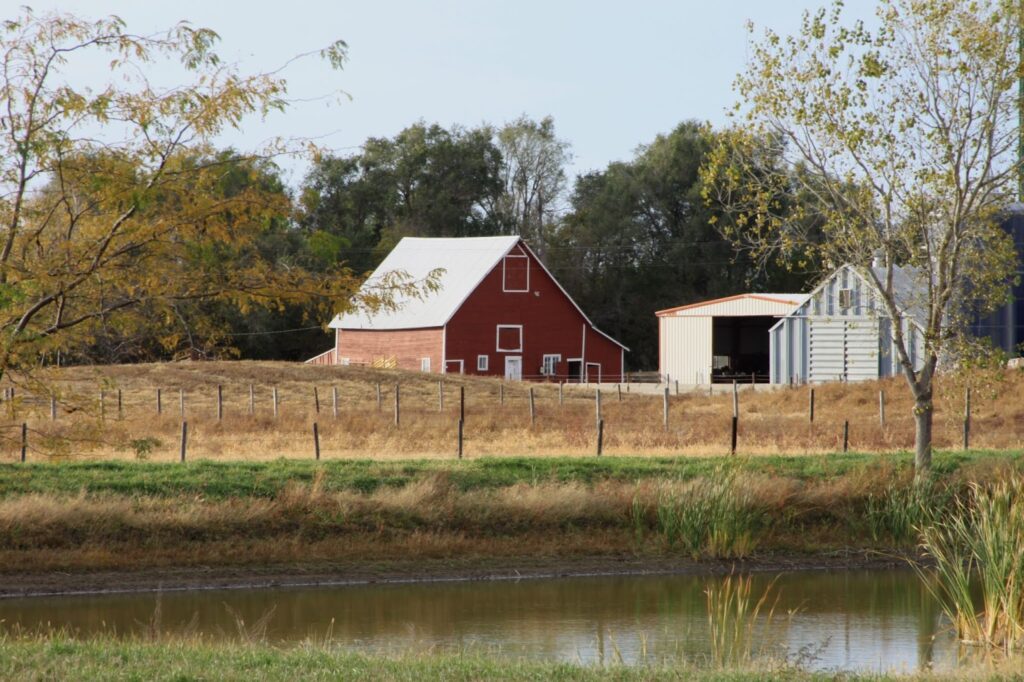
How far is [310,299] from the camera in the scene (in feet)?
46.9

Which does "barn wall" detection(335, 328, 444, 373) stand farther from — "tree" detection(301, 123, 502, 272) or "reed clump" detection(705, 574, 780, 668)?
"reed clump" detection(705, 574, 780, 668)

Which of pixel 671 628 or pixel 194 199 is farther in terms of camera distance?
pixel 671 628

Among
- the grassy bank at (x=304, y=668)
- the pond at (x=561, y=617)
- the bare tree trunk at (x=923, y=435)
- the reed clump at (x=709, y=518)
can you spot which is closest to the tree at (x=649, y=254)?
the bare tree trunk at (x=923, y=435)

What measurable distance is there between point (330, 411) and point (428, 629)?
2329 centimetres

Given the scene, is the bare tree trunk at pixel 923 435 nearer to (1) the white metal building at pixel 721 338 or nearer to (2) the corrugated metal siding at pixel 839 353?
(2) the corrugated metal siding at pixel 839 353

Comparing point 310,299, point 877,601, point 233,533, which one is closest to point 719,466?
point 877,601

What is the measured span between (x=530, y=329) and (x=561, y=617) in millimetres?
42562

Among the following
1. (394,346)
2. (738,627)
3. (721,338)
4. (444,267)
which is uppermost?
(444,267)

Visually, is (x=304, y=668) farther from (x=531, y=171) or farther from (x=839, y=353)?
(x=531, y=171)

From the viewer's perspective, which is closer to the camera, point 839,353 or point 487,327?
point 839,353

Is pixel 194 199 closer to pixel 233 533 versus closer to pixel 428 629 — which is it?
pixel 428 629

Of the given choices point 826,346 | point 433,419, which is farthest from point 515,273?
point 433,419

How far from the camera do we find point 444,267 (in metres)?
59.2

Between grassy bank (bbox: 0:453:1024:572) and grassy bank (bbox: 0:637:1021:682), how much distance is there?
836 centimetres
